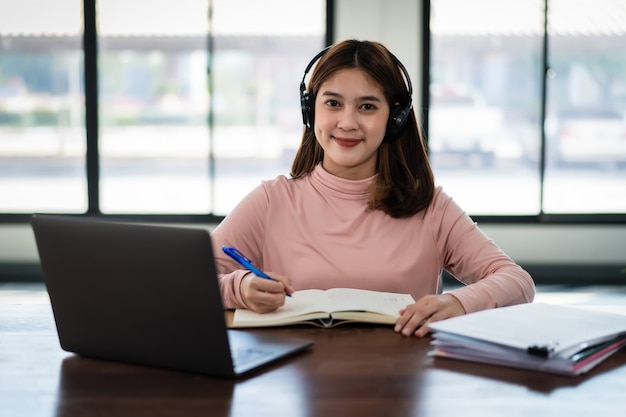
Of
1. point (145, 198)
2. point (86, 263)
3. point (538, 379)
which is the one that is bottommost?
point (145, 198)

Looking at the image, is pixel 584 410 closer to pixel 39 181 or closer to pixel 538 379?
pixel 538 379

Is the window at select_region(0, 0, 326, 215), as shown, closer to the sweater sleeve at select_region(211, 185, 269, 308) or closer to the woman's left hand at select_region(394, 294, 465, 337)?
the sweater sleeve at select_region(211, 185, 269, 308)

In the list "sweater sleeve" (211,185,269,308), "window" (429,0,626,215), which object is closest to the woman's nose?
"sweater sleeve" (211,185,269,308)

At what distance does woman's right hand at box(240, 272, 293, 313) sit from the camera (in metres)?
1.54

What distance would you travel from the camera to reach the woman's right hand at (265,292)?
5.07 ft

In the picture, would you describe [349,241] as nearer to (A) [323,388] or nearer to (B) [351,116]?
(B) [351,116]

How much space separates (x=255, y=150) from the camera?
6.43 metres

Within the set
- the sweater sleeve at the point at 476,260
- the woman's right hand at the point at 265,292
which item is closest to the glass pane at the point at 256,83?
the sweater sleeve at the point at 476,260

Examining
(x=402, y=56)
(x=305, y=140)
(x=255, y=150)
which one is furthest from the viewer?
(x=255, y=150)

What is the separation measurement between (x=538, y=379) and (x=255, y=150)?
207 inches

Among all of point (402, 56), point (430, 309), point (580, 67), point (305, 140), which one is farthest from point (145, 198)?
point (430, 309)

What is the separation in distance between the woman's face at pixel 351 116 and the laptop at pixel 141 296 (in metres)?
0.69

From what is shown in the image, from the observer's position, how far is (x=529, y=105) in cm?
593

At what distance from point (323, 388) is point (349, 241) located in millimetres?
761
